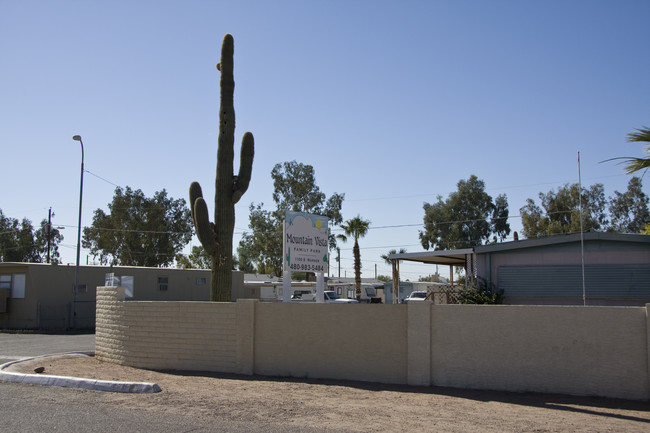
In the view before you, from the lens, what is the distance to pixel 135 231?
189ft

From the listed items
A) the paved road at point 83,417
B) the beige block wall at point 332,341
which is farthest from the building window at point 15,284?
the beige block wall at point 332,341

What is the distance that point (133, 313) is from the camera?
13.7 m

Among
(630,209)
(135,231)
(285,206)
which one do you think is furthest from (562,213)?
(135,231)

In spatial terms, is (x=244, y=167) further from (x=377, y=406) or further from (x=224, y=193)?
(x=377, y=406)

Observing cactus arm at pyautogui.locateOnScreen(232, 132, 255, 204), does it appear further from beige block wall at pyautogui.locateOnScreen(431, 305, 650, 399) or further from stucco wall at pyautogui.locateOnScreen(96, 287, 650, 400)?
beige block wall at pyautogui.locateOnScreen(431, 305, 650, 399)

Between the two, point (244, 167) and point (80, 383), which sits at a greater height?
point (244, 167)

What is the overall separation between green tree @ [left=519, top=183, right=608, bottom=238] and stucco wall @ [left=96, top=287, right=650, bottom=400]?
39.7m

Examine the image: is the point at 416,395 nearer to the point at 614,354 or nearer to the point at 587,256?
the point at 614,354

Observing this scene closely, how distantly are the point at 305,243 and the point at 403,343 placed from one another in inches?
215

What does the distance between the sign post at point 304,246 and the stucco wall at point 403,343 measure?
9.21 ft

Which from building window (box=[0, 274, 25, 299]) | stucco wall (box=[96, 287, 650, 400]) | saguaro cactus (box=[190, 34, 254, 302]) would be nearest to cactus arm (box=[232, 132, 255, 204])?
saguaro cactus (box=[190, 34, 254, 302])

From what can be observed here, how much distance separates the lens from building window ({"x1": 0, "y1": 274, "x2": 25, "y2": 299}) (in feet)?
93.2

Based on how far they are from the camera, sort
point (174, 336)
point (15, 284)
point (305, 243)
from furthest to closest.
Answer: point (15, 284) < point (305, 243) < point (174, 336)

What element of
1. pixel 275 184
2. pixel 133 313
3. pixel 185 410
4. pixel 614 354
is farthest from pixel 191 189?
pixel 275 184
